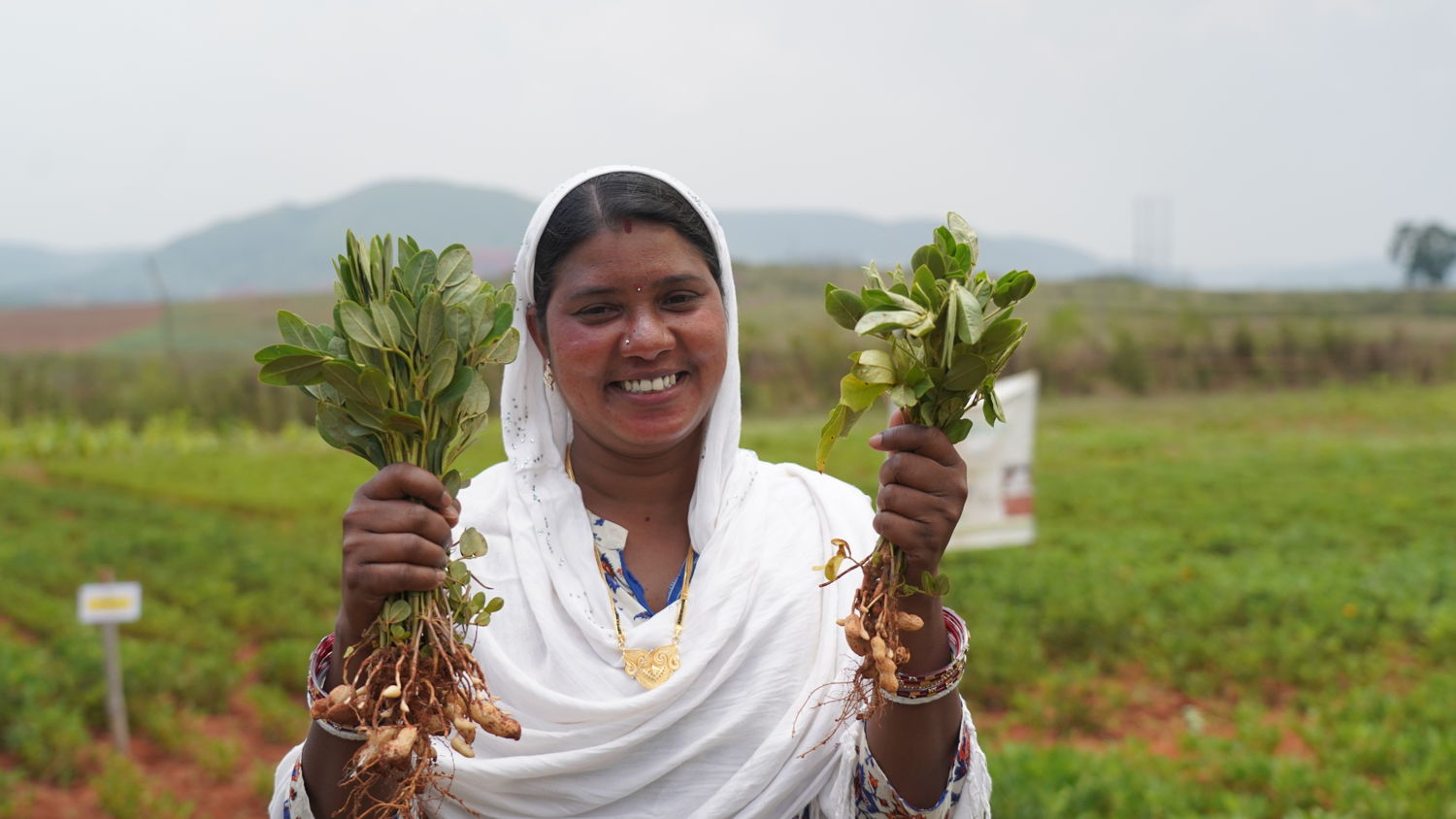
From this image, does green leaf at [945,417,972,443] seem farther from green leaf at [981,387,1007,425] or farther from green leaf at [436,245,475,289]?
green leaf at [436,245,475,289]

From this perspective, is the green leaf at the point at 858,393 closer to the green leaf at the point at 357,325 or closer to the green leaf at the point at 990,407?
the green leaf at the point at 990,407

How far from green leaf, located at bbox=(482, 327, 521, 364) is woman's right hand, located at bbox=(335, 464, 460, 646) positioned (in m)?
0.24

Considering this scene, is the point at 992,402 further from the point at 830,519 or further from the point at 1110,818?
the point at 1110,818

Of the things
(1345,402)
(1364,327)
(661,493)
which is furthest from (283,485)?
(1364,327)

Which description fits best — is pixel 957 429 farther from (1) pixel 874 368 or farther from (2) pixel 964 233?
(2) pixel 964 233

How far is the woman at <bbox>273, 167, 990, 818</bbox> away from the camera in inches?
71.4

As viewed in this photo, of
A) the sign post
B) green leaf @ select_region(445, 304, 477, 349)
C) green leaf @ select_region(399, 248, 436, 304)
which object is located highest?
green leaf @ select_region(399, 248, 436, 304)

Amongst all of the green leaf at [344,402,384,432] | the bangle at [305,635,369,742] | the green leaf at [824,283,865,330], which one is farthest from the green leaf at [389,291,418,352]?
the green leaf at [824,283,865,330]

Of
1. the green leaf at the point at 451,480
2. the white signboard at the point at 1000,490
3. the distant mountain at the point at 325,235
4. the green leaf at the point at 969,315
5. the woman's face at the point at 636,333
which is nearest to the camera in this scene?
the green leaf at the point at 969,315

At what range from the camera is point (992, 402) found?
1630mm

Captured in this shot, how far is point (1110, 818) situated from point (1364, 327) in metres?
33.7

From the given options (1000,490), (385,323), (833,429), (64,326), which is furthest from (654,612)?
(64,326)

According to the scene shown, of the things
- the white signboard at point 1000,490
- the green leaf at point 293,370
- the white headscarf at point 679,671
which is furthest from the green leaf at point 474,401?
the white signboard at point 1000,490

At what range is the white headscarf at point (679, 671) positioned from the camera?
6.20 feet
